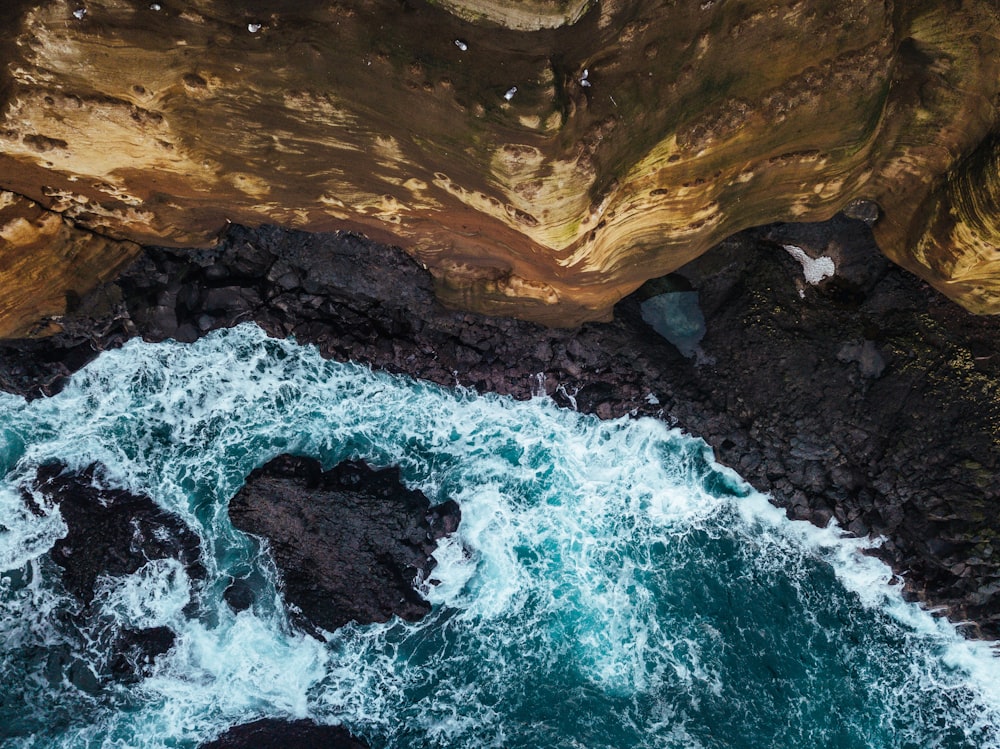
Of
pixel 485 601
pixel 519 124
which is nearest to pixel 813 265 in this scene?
pixel 519 124

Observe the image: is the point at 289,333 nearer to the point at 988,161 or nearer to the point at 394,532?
the point at 394,532

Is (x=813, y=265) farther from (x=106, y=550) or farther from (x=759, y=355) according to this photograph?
(x=106, y=550)

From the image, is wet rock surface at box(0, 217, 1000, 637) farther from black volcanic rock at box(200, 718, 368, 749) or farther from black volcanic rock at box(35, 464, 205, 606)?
black volcanic rock at box(200, 718, 368, 749)

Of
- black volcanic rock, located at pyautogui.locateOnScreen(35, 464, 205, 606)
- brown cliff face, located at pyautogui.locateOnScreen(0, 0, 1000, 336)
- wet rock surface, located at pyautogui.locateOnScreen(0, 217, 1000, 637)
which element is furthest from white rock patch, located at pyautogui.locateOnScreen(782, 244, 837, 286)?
black volcanic rock, located at pyautogui.locateOnScreen(35, 464, 205, 606)

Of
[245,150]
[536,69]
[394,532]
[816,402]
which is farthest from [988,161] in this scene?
[394,532]

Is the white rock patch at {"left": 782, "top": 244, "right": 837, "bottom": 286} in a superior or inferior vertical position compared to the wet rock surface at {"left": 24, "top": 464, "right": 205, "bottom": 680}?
superior
